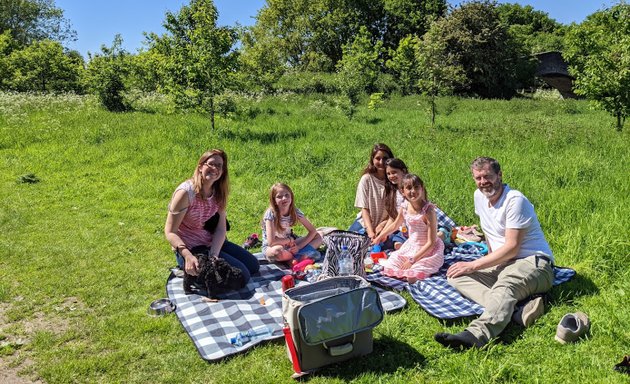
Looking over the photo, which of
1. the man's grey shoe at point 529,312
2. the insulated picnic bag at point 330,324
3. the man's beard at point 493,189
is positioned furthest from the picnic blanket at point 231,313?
the man's beard at point 493,189

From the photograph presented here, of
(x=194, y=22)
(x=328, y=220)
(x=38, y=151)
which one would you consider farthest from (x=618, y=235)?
(x=38, y=151)

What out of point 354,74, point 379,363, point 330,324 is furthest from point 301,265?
point 354,74

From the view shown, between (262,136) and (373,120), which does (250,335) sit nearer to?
(262,136)

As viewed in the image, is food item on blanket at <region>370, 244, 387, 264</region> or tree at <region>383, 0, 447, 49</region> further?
tree at <region>383, 0, 447, 49</region>

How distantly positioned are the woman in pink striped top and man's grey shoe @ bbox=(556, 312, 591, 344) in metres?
2.91

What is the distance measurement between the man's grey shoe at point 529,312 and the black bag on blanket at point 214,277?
101 inches

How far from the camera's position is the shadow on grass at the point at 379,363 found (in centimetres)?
341

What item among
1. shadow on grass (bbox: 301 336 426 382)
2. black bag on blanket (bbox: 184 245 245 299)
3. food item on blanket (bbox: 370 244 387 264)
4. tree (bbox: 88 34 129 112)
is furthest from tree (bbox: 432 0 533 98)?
shadow on grass (bbox: 301 336 426 382)

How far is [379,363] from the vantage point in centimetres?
352

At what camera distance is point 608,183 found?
699cm

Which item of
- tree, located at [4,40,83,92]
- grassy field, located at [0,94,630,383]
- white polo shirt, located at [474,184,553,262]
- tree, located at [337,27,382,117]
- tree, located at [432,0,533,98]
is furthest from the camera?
tree, located at [432,0,533,98]

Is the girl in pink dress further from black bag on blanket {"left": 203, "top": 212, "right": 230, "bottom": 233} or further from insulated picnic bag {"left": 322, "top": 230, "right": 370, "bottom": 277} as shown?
black bag on blanket {"left": 203, "top": 212, "right": 230, "bottom": 233}

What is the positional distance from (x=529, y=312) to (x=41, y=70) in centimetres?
2683

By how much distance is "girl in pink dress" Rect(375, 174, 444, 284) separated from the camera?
5.07 meters
